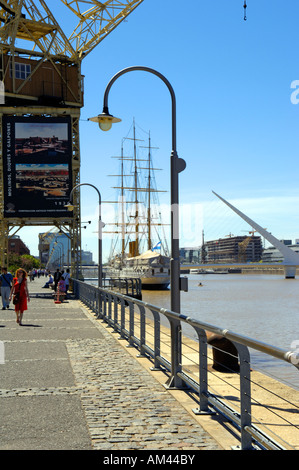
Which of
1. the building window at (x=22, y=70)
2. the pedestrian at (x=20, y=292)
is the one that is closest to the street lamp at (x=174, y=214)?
the pedestrian at (x=20, y=292)

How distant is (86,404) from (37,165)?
33.9 meters

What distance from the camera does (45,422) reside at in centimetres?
654

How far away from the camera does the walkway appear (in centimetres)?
587

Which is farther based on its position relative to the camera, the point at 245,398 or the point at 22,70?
the point at 22,70

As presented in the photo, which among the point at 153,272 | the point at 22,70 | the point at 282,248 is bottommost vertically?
the point at 153,272

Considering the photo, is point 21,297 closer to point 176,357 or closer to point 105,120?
point 105,120

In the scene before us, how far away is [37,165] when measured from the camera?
4009 cm

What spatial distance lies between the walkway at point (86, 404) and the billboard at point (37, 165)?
1057 inches

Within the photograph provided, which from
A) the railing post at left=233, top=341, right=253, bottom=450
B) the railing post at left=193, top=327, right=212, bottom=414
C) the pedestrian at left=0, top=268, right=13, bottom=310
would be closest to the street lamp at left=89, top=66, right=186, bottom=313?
the railing post at left=193, top=327, right=212, bottom=414

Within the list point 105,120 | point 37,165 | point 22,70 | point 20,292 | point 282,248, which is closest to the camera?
point 105,120

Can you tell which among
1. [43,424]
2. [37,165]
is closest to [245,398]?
[43,424]

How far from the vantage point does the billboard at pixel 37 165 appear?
3972 cm

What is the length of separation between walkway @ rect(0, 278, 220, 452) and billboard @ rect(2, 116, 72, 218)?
26.9 m
